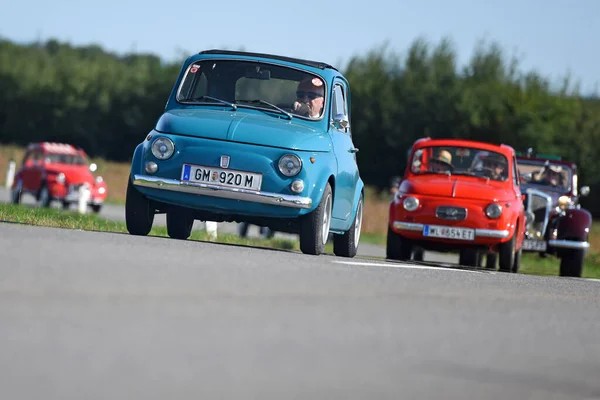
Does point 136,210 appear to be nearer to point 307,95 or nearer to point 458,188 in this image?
point 307,95

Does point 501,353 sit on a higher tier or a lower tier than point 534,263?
higher

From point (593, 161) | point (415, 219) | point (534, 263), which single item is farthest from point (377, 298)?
point (593, 161)

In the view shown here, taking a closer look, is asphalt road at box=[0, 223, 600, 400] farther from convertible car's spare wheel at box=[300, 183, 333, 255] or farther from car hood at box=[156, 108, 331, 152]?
car hood at box=[156, 108, 331, 152]

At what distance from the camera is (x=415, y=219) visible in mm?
16938

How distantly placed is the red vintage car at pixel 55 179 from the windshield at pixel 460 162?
1703 cm

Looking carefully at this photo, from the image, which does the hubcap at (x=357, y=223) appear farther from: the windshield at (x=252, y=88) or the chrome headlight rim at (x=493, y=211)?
the chrome headlight rim at (x=493, y=211)

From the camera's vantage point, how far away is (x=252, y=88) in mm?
13508

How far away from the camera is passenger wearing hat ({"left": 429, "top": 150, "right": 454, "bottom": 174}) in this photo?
705 inches

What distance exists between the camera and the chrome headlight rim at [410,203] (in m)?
17.0

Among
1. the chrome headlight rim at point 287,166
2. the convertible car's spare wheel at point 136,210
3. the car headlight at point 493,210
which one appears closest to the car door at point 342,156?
the chrome headlight rim at point 287,166

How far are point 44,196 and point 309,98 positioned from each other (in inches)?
868

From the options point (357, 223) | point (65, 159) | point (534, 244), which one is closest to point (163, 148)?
point (357, 223)

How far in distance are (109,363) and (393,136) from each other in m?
65.6

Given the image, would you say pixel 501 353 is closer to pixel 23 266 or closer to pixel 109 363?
pixel 109 363
